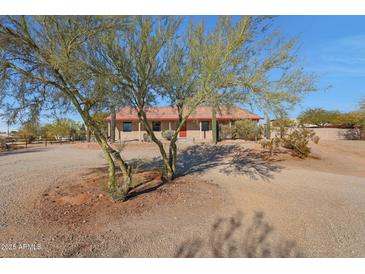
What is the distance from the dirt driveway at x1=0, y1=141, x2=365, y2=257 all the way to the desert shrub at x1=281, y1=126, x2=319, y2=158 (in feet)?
15.0

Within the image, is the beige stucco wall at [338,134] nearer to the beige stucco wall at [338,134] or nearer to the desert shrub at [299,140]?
the beige stucco wall at [338,134]

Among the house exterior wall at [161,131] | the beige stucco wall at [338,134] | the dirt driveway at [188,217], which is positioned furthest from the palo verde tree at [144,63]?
the beige stucco wall at [338,134]

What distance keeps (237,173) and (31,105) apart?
7318 millimetres

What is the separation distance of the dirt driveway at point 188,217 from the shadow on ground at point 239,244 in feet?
0.10

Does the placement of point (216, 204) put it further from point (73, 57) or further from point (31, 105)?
point (31, 105)

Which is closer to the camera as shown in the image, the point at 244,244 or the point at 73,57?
the point at 244,244

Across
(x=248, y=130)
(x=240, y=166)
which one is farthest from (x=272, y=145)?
(x=248, y=130)

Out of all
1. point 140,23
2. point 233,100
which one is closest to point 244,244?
point 233,100

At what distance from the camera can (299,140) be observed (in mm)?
13156

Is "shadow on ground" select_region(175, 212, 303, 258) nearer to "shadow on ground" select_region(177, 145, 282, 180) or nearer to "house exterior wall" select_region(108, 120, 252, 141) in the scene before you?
"shadow on ground" select_region(177, 145, 282, 180)

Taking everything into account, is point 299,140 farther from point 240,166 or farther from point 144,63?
point 144,63

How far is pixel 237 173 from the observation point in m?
8.98

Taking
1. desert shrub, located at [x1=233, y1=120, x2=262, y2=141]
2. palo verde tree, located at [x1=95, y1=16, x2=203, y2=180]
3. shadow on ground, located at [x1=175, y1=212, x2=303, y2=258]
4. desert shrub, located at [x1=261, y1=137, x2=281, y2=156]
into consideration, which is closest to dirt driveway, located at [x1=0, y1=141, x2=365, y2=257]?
shadow on ground, located at [x1=175, y1=212, x2=303, y2=258]

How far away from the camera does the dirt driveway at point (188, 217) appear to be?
346 cm
